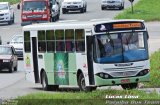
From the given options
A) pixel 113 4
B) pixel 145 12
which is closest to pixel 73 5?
pixel 113 4

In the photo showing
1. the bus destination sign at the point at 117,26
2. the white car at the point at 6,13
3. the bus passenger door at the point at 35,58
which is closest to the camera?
the bus destination sign at the point at 117,26

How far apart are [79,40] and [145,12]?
4592 cm

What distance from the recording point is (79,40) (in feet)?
94.0

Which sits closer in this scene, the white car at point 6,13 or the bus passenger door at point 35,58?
the bus passenger door at point 35,58

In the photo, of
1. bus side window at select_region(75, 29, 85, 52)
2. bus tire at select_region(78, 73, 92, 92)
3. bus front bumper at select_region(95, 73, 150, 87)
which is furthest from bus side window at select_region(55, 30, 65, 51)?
bus front bumper at select_region(95, 73, 150, 87)

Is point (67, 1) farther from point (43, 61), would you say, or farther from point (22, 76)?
point (43, 61)

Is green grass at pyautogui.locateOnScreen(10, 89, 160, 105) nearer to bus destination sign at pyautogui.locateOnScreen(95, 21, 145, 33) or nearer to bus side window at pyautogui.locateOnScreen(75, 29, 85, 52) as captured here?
bus destination sign at pyautogui.locateOnScreen(95, 21, 145, 33)

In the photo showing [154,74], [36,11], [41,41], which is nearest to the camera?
[154,74]

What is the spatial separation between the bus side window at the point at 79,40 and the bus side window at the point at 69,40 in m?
0.35

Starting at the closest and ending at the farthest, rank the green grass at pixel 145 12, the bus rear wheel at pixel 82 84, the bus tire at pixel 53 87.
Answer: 1. the bus rear wheel at pixel 82 84
2. the bus tire at pixel 53 87
3. the green grass at pixel 145 12

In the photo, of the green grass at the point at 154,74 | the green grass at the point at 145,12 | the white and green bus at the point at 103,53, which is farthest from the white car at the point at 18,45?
the white and green bus at the point at 103,53

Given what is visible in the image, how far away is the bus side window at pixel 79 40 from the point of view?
28.4 m

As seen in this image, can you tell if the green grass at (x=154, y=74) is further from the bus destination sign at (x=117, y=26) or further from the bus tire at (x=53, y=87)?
the bus tire at (x=53, y=87)

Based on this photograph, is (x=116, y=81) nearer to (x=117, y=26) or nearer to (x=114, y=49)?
(x=114, y=49)
